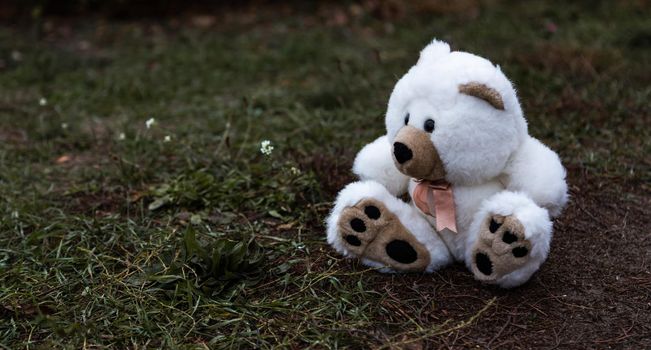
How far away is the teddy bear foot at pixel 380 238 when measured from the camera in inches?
89.9

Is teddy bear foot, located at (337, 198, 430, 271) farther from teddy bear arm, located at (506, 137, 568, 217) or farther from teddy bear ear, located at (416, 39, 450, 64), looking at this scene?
teddy bear ear, located at (416, 39, 450, 64)

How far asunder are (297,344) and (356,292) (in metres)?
0.29

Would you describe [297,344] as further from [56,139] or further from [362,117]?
[56,139]

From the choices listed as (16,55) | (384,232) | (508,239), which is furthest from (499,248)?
(16,55)

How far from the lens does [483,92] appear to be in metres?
2.11

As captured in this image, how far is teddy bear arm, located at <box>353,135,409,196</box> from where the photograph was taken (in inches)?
95.2

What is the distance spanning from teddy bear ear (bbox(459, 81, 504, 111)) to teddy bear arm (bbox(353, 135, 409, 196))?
0.37 metres

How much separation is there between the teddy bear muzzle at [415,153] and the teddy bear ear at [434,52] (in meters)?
0.24

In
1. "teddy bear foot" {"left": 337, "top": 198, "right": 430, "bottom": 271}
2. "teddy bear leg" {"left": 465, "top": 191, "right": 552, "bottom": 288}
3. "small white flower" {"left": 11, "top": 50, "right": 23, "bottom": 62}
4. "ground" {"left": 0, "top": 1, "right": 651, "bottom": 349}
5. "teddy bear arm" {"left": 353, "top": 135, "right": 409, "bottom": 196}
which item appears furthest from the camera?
"small white flower" {"left": 11, "top": 50, "right": 23, "bottom": 62}

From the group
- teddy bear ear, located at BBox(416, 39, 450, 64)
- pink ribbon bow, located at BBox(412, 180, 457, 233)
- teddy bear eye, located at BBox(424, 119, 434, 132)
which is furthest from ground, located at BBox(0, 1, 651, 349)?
teddy bear ear, located at BBox(416, 39, 450, 64)

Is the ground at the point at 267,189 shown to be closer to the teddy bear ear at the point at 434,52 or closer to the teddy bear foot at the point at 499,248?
the teddy bear foot at the point at 499,248

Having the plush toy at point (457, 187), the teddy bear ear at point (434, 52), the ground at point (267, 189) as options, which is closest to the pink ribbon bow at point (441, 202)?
the plush toy at point (457, 187)

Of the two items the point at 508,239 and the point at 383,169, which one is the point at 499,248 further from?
the point at 383,169

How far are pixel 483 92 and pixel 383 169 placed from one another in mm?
461
